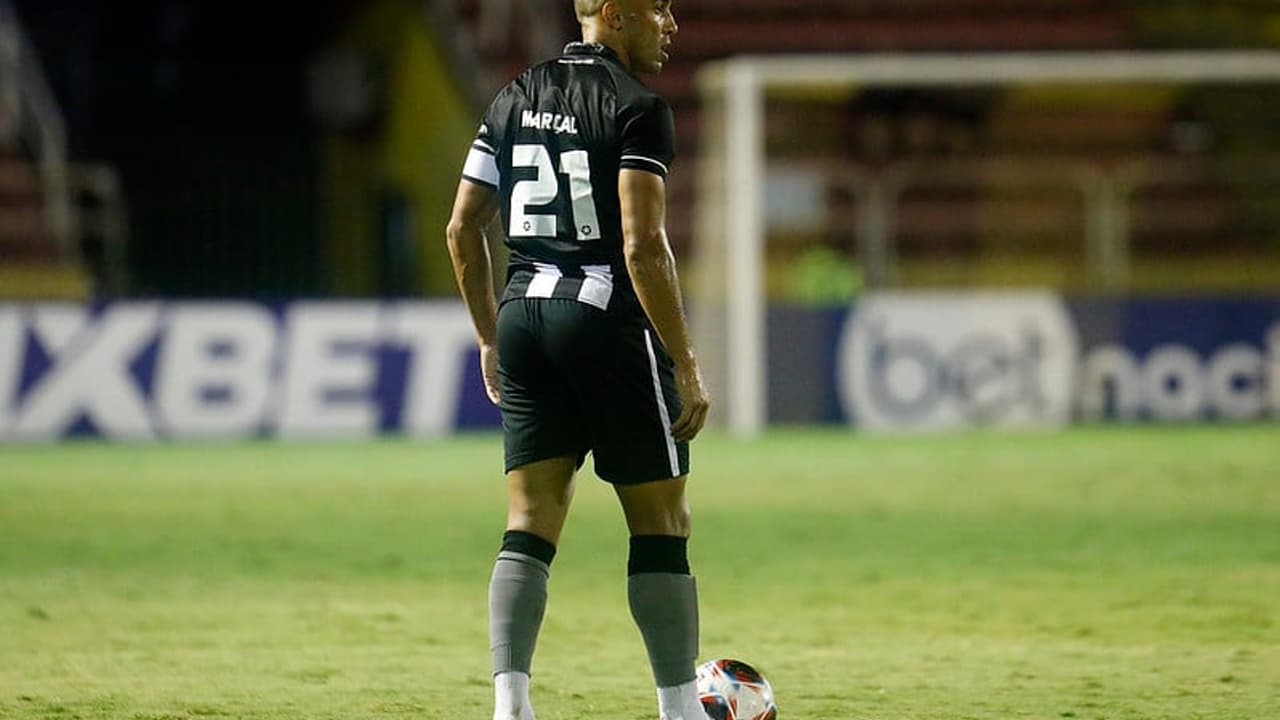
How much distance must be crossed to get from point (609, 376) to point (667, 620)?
1.99 feet

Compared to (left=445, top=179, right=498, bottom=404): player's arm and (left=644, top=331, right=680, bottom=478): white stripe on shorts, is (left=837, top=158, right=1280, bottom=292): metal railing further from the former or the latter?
(left=644, top=331, right=680, bottom=478): white stripe on shorts

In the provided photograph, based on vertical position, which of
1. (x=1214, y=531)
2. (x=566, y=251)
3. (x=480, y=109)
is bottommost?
(x=1214, y=531)

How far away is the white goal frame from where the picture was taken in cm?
1877

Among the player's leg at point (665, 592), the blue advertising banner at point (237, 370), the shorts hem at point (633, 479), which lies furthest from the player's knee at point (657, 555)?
the blue advertising banner at point (237, 370)

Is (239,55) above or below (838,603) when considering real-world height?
above

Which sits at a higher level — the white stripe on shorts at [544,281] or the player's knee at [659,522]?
the white stripe on shorts at [544,281]

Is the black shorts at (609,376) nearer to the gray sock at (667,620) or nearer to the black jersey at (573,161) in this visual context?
the black jersey at (573,161)

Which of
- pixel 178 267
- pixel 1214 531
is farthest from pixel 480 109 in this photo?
pixel 1214 531

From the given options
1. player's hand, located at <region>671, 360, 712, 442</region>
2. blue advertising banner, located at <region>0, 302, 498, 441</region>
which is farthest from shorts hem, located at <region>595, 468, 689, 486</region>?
blue advertising banner, located at <region>0, 302, 498, 441</region>

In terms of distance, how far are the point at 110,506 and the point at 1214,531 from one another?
6.11 meters

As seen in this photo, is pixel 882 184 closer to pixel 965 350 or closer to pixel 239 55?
pixel 965 350

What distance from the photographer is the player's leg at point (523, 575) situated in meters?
5.57

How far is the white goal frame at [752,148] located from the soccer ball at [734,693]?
1268cm

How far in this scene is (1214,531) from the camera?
11359 mm
